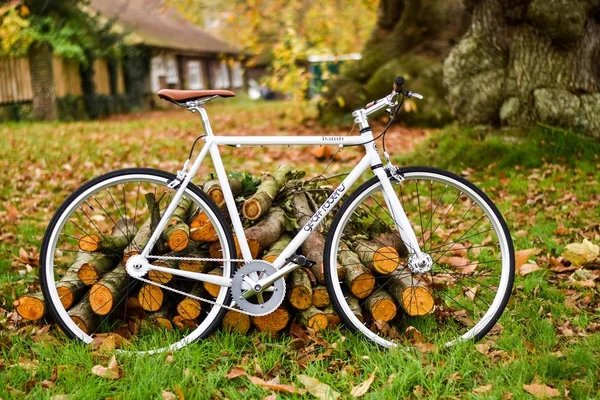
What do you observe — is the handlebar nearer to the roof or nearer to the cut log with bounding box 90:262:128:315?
the cut log with bounding box 90:262:128:315

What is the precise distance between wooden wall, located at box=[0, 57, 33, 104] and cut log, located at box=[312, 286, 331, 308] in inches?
731

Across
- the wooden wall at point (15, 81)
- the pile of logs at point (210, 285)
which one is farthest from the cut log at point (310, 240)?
the wooden wall at point (15, 81)

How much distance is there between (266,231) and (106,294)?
0.95 meters

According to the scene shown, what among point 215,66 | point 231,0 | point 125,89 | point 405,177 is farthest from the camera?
point 215,66

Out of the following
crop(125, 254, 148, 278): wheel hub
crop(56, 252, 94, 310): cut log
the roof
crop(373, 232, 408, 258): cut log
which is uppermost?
the roof

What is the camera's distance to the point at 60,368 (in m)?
→ 3.25

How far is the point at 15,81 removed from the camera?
20.1 meters

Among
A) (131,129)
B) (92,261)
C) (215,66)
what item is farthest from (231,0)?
(92,261)

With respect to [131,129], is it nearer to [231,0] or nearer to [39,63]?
[39,63]

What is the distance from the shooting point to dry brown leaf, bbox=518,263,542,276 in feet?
15.1

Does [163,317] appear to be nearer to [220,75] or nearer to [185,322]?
[185,322]

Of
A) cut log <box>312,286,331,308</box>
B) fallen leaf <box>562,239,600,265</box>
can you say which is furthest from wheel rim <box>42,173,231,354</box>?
fallen leaf <box>562,239,600,265</box>

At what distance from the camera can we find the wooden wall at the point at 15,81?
20031 mm

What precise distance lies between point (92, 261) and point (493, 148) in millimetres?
5018
